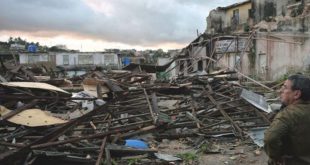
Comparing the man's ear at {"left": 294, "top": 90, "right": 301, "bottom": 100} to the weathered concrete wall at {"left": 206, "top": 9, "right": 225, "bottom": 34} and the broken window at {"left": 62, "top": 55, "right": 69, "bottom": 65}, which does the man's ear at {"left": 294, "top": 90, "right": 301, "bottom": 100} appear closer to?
the weathered concrete wall at {"left": 206, "top": 9, "right": 225, "bottom": 34}

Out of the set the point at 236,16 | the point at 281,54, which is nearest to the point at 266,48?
the point at 281,54

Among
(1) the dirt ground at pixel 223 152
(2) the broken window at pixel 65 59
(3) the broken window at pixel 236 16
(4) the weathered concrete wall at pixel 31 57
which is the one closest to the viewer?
(1) the dirt ground at pixel 223 152

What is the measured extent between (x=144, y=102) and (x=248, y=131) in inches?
110

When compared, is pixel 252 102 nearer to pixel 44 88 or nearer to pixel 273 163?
pixel 44 88

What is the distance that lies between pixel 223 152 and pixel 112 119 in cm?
280

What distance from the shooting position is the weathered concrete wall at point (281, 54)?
22.4m

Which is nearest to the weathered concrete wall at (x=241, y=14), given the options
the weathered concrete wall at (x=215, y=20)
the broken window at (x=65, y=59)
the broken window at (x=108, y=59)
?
the weathered concrete wall at (x=215, y=20)

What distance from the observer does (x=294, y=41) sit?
75.8ft

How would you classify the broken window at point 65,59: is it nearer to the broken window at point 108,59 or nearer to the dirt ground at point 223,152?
the broken window at point 108,59

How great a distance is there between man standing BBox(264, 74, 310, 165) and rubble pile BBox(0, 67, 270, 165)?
3.12 m

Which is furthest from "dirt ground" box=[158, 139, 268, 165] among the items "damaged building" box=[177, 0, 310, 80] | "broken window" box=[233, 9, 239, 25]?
"broken window" box=[233, 9, 239, 25]

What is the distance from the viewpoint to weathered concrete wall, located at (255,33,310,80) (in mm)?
22391

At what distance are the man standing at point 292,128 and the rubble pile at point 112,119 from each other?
3121 mm

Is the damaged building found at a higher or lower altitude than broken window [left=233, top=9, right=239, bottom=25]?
lower
